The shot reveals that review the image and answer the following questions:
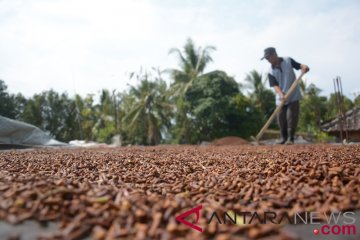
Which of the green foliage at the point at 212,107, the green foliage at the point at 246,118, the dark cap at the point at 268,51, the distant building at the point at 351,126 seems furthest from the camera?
the green foliage at the point at 246,118

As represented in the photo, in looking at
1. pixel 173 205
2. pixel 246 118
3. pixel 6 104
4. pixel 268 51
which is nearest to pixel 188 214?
pixel 173 205

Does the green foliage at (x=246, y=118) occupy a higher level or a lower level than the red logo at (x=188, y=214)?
higher

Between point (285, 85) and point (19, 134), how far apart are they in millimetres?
7177

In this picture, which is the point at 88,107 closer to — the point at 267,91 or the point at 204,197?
the point at 267,91

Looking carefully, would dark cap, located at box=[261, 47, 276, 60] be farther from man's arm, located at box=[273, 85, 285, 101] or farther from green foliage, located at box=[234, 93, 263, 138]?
green foliage, located at box=[234, 93, 263, 138]

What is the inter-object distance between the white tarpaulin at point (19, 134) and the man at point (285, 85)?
6.47 m

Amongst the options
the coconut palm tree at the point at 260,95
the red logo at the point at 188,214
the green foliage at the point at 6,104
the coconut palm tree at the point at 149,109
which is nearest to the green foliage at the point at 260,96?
the coconut palm tree at the point at 260,95

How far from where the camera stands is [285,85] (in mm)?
6262

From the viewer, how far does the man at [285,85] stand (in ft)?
19.5

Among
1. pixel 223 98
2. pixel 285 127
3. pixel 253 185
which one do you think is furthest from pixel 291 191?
pixel 223 98

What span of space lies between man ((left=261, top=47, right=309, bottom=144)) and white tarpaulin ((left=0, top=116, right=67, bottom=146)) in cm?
647

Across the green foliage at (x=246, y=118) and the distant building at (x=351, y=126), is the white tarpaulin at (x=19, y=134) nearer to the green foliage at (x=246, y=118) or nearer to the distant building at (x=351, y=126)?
the distant building at (x=351, y=126)

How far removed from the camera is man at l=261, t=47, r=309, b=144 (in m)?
5.94

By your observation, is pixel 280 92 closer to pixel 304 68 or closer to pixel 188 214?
pixel 304 68
